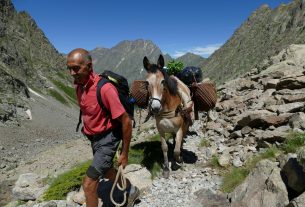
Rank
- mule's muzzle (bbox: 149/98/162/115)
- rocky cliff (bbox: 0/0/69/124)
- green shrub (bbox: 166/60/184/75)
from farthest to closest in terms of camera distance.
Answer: rocky cliff (bbox: 0/0/69/124)
green shrub (bbox: 166/60/184/75)
mule's muzzle (bbox: 149/98/162/115)

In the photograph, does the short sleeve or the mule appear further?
the mule

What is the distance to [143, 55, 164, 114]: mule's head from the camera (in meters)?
9.02

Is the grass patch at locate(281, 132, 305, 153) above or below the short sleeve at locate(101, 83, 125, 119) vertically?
below

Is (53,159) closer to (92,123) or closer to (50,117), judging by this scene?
(92,123)

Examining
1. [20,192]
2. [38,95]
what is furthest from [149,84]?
[38,95]

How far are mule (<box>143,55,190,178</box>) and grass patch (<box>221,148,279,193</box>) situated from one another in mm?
1850

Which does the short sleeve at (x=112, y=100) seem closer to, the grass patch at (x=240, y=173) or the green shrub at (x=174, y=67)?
the grass patch at (x=240, y=173)

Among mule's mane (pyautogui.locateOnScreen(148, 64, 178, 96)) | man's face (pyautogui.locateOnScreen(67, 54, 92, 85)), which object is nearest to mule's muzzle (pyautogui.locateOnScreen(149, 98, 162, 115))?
mule's mane (pyautogui.locateOnScreen(148, 64, 178, 96))

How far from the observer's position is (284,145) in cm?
905

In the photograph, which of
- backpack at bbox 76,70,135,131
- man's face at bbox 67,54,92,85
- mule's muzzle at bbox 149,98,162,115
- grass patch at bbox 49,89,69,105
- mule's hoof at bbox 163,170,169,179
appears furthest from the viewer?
grass patch at bbox 49,89,69,105

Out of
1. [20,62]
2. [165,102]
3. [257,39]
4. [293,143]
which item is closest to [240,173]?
[293,143]

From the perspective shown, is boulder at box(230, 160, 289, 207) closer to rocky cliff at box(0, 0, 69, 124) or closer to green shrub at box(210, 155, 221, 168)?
green shrub at box(210, 155, 221, 168)

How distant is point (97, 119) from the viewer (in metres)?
6.46

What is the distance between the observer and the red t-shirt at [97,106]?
6.15 meters
